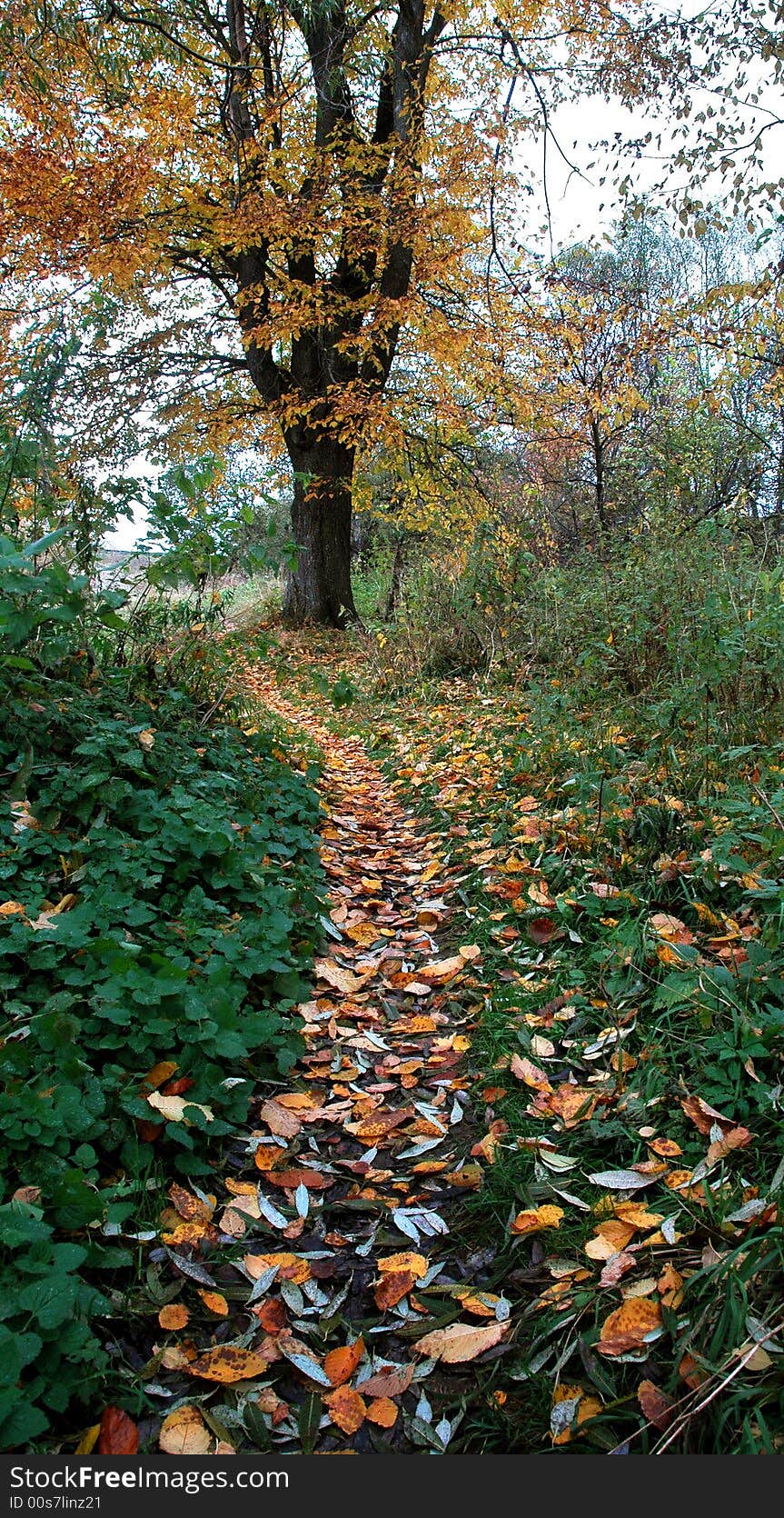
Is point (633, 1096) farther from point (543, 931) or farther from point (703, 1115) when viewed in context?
point (543, 931)

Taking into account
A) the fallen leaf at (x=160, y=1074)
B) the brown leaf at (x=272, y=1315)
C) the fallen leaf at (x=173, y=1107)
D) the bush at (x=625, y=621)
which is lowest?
the brown leaf at (x=272, y=1315)

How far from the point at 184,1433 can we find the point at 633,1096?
1223 mm

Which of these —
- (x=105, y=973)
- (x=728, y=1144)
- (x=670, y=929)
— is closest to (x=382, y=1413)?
(x=728, y=1144)

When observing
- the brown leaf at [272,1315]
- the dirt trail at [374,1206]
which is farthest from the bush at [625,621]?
the brown leaf at [272,1315]

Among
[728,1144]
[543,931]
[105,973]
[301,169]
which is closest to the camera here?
[728,1144]

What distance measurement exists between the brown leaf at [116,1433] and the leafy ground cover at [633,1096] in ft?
1.97

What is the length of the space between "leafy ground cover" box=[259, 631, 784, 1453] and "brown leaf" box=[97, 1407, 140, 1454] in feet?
1.97

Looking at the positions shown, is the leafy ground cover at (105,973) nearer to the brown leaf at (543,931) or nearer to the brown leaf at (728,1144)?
the brown leaf at (543,931)

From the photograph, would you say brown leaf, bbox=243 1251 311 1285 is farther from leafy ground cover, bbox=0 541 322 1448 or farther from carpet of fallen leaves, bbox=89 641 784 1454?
leafy ground cover, bbox=0 541 322 1448

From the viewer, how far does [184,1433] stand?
5.15 ft

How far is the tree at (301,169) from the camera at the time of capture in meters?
7.77

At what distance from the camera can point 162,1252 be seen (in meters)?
1.92

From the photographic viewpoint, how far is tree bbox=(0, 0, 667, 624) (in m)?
Result: 7.77

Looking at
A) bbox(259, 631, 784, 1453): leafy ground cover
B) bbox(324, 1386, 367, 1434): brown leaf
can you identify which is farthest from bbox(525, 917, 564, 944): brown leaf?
bbox(324, 1386, 367, 1434): brown leaf
